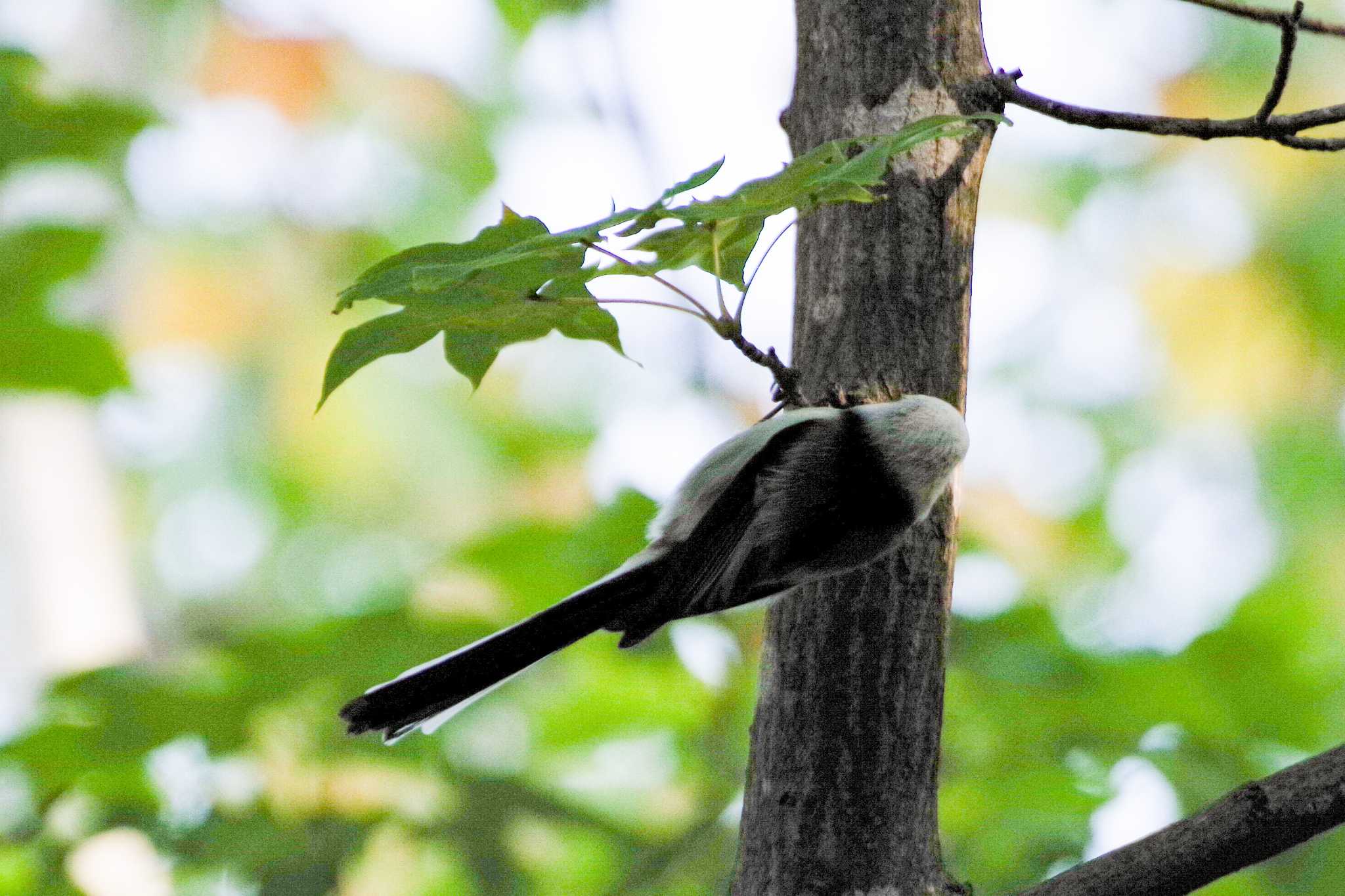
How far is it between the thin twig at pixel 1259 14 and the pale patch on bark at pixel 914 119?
44 centimetres

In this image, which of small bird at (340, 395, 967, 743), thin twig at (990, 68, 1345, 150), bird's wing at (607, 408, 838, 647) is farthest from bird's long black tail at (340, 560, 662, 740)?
thin twig at (990, 68, 1345, 150)

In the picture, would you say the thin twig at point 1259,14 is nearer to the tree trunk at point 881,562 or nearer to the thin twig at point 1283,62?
the thin twig at point 1283,62

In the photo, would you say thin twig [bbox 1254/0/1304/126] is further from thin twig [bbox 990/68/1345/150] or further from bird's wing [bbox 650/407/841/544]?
bird's wing [bbox 650/407/841/544]

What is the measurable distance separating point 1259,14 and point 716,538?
1.27 m

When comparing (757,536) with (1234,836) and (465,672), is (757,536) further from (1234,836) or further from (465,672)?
(1234,836)

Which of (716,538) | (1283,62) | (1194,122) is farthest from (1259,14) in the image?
(716,538)

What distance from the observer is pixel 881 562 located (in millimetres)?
1808

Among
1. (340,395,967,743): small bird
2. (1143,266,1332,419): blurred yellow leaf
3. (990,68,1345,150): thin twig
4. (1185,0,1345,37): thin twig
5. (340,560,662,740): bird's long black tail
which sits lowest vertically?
(340,560,662,740): bird's long black tail

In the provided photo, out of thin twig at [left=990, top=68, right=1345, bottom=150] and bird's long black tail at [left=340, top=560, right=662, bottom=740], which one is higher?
thin twig at [left=990, top=68, right=1345, bottom=150]

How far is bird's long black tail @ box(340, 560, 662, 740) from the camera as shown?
182 cm

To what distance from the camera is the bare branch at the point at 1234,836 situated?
1411mm

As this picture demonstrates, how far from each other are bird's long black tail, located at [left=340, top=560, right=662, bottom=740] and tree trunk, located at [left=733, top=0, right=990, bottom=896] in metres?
0.33

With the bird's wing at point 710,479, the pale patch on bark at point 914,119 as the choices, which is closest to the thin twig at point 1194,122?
the pale patch on bark at point 914,119

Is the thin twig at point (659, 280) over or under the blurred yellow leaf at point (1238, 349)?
under
